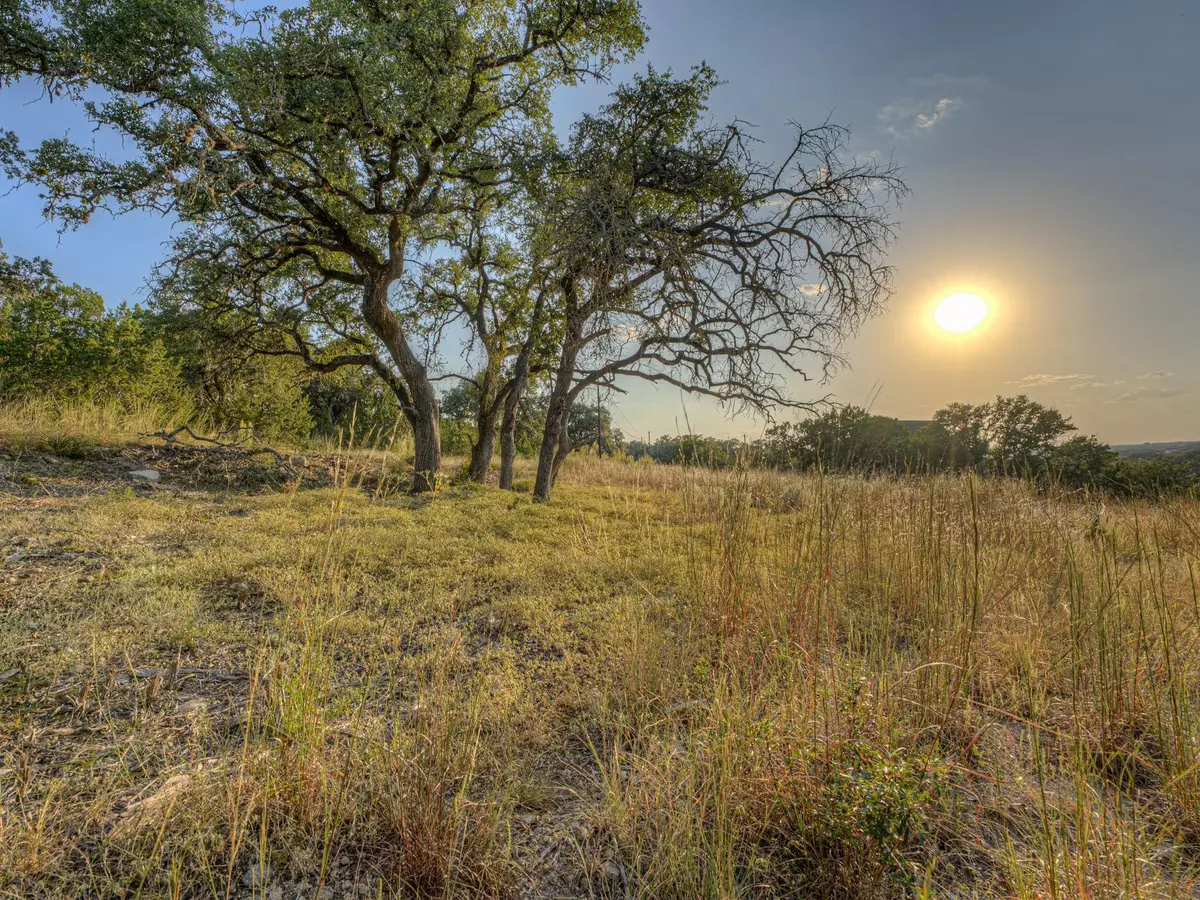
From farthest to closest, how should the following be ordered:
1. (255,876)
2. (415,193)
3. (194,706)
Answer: (415,193) → (194,706) → (255,876)

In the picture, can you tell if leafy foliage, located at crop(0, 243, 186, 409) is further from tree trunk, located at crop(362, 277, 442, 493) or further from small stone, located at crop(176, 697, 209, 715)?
small stone, located at crop(176, 697, 209, 715)

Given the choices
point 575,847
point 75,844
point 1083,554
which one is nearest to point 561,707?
point 575,847

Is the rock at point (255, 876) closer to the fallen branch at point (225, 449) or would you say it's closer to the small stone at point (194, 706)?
A: the small stone at point (194, 706)

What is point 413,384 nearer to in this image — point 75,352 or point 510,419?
point 510,419

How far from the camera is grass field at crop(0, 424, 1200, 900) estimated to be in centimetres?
147

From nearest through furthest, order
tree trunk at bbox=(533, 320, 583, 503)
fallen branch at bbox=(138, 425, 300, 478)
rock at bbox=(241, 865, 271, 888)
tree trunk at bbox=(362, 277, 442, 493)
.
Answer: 1. rock at bbox=(241, 865, 271, 888)
2. tree trunk at bbox=(533, 320, 583, 503)
3. tree trunk at bbox=(362, 277, 442, 493)
4. fallen branch at bbox=(138, 425, 300, 478)

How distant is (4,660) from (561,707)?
295 cm

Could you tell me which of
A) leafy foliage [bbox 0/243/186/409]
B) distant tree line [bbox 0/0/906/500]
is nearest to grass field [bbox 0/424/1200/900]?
distant tree line [bbox 0/0/906/500]

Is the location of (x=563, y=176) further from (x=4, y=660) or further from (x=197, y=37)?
(x=4, y=660)

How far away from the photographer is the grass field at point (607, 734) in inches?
57.9

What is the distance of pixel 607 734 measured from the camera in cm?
225

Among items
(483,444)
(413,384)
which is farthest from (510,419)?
(413,384)

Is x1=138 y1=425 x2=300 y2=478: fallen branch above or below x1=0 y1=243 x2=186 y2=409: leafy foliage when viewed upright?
below

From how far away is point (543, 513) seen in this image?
809 centimetres
